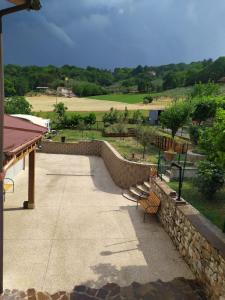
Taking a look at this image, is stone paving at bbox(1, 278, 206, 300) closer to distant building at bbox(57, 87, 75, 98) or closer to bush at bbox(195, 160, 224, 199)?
bush at bbox(195, 160, 224, 199)

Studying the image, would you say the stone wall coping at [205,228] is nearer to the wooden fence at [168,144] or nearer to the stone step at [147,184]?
the stone step at [147,184]

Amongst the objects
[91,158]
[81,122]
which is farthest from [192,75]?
[91,158]

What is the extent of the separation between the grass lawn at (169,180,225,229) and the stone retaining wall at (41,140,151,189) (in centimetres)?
316

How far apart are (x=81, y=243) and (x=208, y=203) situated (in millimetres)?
3791

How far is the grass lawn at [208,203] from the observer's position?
812 cm

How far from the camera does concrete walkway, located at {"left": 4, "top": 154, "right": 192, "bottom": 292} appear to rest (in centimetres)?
707

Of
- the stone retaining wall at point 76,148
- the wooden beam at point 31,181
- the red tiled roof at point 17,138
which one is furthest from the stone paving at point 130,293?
the stone retaining wall at point 76,148

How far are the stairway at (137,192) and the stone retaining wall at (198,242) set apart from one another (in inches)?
114

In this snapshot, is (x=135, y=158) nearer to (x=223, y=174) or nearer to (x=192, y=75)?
(x=223, y=174)

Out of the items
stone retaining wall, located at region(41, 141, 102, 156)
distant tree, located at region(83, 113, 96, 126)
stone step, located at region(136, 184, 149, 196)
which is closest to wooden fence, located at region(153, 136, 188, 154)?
stone step, located at region(136, 184, 149, 196)

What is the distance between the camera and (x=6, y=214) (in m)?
10.5

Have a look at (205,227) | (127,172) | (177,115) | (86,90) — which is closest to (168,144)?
(177,115)

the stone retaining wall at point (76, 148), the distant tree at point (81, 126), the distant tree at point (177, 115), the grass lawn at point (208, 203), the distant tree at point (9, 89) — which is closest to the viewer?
the grass lawn at point (208, 203)

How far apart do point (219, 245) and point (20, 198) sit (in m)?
8.22
